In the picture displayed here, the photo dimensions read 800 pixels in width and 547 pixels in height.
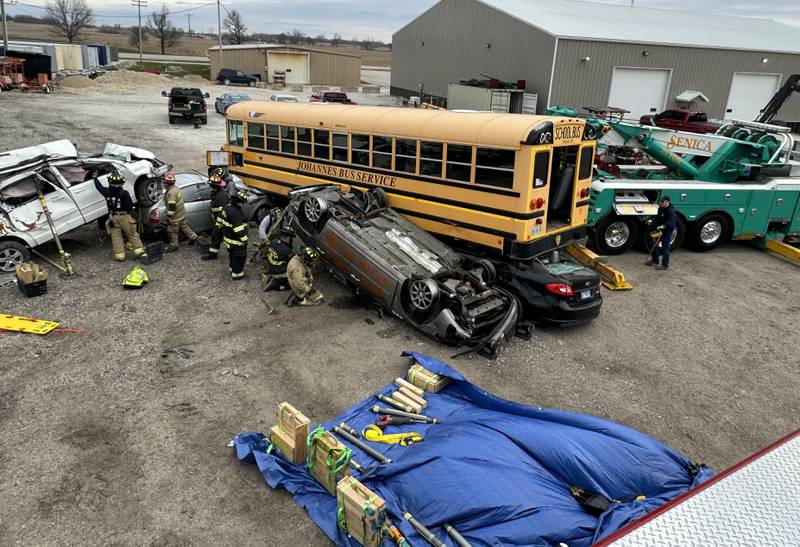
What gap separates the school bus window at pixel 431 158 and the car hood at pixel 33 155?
7121 mm

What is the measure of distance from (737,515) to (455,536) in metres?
2.34

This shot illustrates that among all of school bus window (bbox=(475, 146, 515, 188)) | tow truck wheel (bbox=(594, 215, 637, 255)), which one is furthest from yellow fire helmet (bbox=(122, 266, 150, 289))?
tow truck wheel (bbox=(594, 215, 637, 255))

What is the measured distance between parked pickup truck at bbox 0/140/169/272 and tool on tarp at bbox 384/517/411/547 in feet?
30.6

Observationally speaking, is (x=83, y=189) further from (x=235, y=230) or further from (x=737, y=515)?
(x=737, y=515)

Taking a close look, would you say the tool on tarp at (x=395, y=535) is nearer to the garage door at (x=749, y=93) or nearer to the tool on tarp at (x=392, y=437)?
the tool on tarp at (x=392, y=437)

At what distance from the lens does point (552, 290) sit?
9.06m

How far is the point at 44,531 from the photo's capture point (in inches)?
202

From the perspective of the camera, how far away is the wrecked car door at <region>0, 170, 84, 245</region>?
10.5m

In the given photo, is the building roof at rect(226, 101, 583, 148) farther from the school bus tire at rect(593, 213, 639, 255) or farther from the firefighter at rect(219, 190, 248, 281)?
the school bus tire at rect(593, 213, 639, 255)

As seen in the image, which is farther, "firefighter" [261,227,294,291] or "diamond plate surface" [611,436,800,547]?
"firefighter" [261,227,294,291]

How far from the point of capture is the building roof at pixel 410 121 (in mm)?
9312

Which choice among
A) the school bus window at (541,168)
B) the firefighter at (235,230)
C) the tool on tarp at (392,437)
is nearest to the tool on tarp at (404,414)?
the tool on tarp at (392,437)

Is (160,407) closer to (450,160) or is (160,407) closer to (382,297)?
(382,297)

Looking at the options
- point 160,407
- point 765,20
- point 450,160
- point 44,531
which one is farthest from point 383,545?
point 765,20
